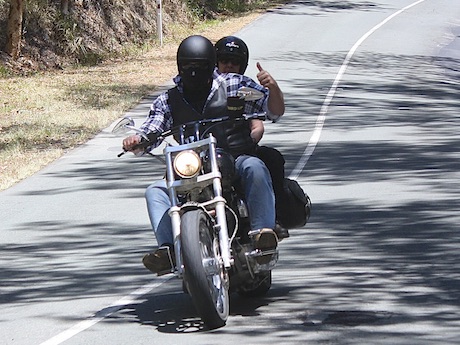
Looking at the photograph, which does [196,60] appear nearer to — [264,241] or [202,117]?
[202,117]

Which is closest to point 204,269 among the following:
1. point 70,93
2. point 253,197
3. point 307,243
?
point 253,197

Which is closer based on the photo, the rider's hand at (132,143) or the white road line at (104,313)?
the white road line at (104,313)

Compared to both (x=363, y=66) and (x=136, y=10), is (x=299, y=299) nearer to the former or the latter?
(x=363, y=66)

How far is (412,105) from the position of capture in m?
20.7

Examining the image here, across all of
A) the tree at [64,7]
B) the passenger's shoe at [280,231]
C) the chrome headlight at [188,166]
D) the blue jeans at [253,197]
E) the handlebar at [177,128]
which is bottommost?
the tree at [64,7]

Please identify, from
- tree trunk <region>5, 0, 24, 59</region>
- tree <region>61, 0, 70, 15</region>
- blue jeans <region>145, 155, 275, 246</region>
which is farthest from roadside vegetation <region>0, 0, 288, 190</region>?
blue jeans <region>145, 155, 275, 246</region>

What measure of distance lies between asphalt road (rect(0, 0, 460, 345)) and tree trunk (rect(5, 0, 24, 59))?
24.6 ft

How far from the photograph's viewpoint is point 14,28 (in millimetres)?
26891

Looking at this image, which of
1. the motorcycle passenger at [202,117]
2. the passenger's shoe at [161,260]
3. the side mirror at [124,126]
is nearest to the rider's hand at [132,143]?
the motorcycle passenger at [202,117]

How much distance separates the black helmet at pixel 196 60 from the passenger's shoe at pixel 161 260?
1.26 metres

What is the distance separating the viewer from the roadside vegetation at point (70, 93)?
1691 centimetres

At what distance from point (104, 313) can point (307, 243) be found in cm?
270

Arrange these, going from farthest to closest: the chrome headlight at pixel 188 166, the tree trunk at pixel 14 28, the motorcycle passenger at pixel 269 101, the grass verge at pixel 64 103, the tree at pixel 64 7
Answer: the tree at pixel 64 7
the tree trunk at pixel 14 28
the grass verge at pixel 64 103
the motorcycle passenger at pixel 269 101
the chrome headlight at pixel 188 166

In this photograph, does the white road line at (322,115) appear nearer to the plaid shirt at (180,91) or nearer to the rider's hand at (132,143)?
the plaid shirt at (180,91)
